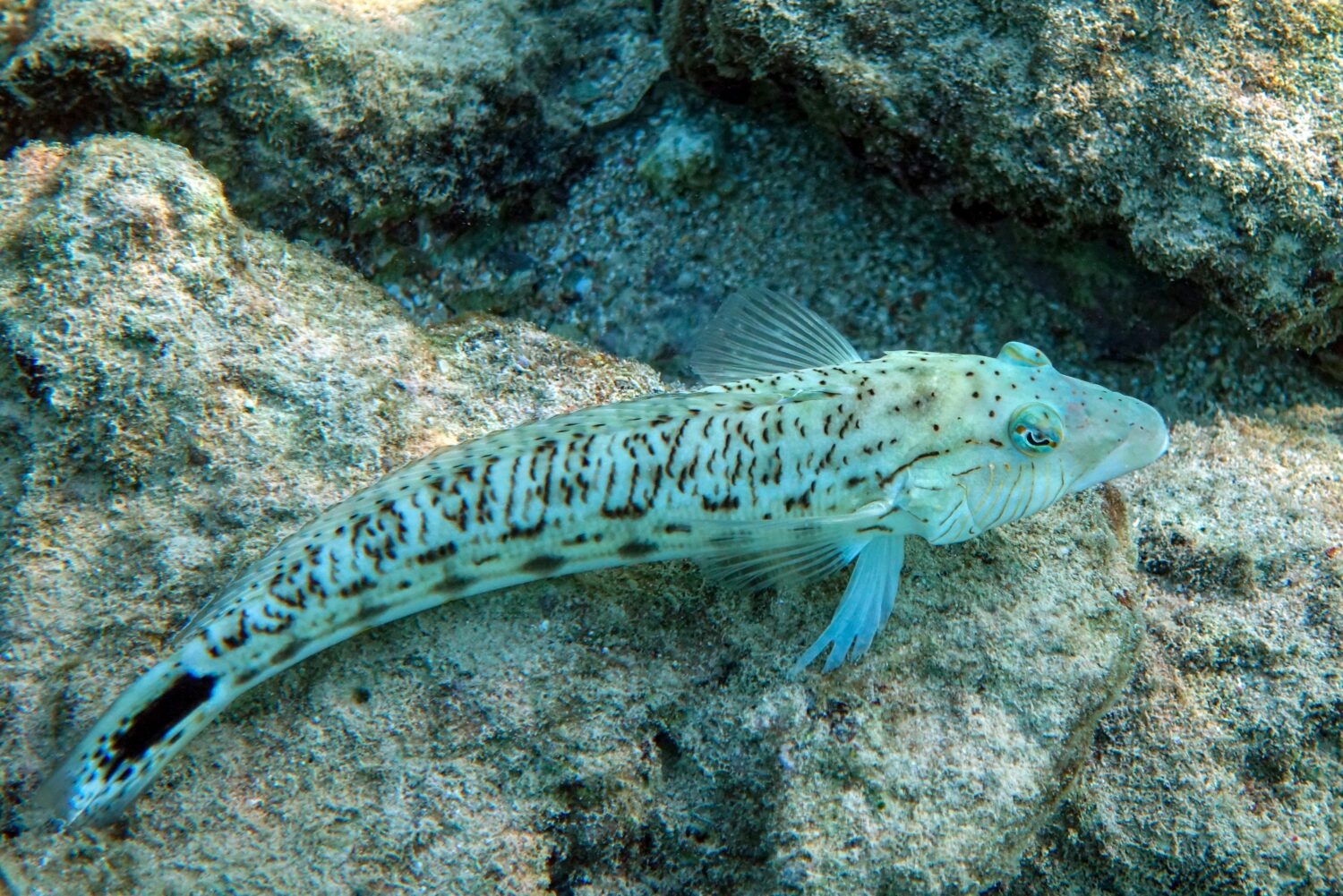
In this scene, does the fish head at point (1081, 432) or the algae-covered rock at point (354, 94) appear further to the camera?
the algae-covered rock at point (354, 94)

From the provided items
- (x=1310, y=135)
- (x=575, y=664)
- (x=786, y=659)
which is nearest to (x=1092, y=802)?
(x=786, y=659)

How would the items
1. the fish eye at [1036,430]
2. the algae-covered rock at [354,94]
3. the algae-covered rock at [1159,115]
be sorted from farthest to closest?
the algae-covered rock at [354,94] < the algae-covered rock at [1159,115] < the fish eye at [1036,430]

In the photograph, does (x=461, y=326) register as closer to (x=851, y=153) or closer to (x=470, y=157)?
(x=470, y=157)

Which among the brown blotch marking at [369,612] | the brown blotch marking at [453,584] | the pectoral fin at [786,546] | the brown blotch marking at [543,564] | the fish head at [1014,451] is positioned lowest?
the brown blotch marking at [369,612]

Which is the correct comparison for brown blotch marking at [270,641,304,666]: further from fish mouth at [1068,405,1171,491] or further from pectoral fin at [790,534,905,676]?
fish mouth at [1068,405,1171,491]

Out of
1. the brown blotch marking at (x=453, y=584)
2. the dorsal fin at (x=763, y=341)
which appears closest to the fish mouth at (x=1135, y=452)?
the dorsal fin at (x=763, y=341)

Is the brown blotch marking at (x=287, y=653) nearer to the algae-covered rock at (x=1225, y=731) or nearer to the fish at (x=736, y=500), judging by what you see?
the fish at (x=736, y=500)

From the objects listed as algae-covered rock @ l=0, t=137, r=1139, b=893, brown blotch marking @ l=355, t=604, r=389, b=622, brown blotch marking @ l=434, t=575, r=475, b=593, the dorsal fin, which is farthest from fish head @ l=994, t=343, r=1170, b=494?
brown blotch marking @ l=355, t=604, r=389, b=622
